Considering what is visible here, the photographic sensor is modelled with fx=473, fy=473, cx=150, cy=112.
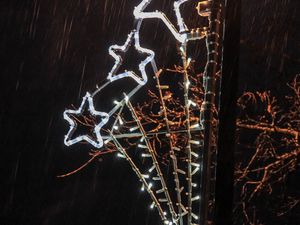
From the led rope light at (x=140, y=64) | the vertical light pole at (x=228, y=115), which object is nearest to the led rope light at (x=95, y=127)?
the led rope light at (x=140, y=64)

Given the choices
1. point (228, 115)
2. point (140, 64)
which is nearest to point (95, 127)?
point (140, 64)

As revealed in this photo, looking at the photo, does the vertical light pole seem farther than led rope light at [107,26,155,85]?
No

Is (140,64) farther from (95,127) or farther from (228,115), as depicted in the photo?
(228,115)

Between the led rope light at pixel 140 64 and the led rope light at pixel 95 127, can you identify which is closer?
the led rope light at pixel 140 64

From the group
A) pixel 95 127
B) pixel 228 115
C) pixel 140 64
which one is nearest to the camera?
pixel 228 115

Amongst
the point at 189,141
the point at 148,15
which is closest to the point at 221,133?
the point at 189,141

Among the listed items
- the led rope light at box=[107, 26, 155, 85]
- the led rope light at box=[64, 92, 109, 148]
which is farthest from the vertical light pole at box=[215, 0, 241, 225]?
the led rope light at box=[64, 92, 109, 148]

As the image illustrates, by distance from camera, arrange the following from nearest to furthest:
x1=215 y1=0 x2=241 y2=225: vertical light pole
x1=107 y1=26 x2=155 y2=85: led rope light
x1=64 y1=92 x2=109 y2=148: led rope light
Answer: x1=215 y1=0 x2=241 y2=225: vertical light pole
x1=107 y1=26 x2=155 y2=85: led rope light
x1=64 y1=92 x2=109 y2=148: led rope light

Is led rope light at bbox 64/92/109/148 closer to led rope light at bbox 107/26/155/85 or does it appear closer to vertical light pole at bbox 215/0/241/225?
led rope light at bbox 107/26/155/85

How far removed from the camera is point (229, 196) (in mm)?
3633

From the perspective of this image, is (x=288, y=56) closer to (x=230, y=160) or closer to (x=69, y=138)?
(x=69, y=138)


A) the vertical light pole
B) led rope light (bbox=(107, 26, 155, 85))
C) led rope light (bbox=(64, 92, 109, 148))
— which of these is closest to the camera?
the vertical light pole

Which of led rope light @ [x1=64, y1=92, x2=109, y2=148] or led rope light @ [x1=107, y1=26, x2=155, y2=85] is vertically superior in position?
led rope light @ [x1=107, y1=26, x2=155, y2=85]

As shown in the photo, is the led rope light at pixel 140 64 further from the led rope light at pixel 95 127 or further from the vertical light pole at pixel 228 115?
the vertical light pole at pixel 228 115
